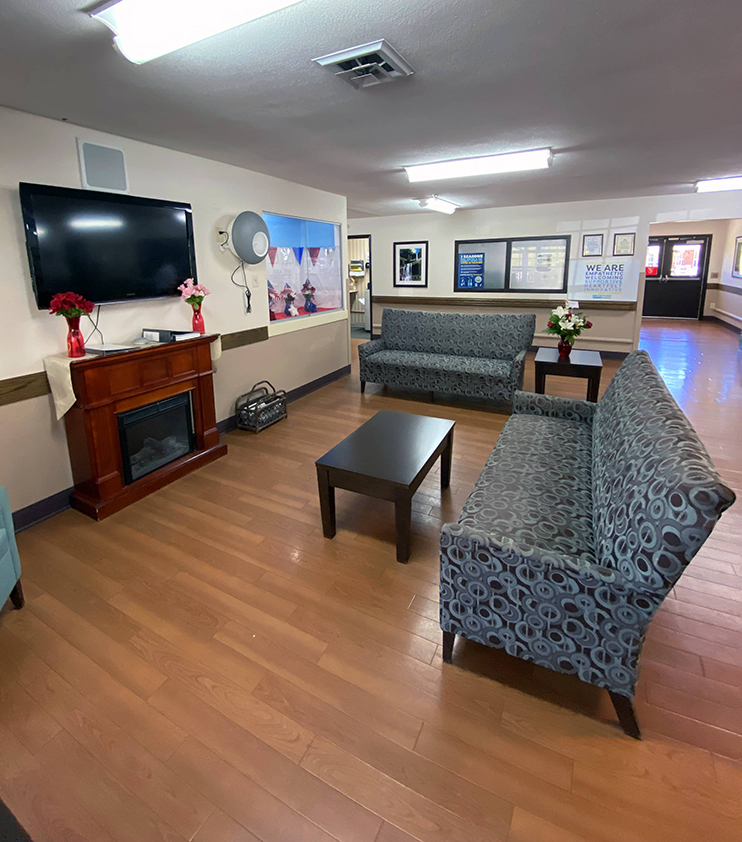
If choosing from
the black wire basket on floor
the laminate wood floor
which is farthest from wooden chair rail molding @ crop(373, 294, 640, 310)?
the laminate wood floor

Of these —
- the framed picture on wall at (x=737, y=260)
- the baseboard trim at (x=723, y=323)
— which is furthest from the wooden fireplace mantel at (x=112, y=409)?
the framed picture on wall at (x=737, y=260)

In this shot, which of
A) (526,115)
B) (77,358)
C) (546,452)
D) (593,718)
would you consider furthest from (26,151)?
(593,718)

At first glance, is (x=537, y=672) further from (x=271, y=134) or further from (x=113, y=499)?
(x=271, y=134)

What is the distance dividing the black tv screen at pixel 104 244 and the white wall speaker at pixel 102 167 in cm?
11

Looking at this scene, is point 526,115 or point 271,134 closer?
point 526,115

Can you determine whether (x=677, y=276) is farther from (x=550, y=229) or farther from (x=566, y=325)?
(x=566, y=325)

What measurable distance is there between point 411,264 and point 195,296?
17.3ft

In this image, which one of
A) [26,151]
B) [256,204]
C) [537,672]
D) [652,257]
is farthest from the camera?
[652,257]

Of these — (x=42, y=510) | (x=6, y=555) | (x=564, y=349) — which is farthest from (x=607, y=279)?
(x=6, y=555)

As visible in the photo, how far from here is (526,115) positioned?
2.61 meters

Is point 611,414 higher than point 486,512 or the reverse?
higher

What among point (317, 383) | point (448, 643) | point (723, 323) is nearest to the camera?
point (448, 643)

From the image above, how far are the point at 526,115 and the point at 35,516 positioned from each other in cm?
369

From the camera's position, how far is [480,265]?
738 centimetres
